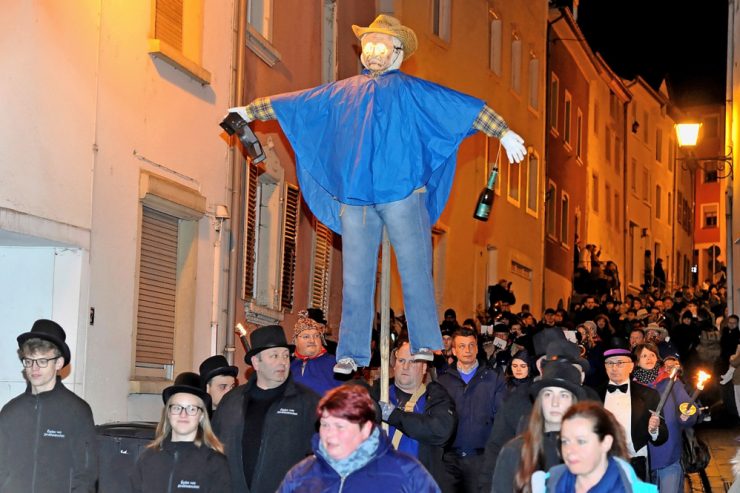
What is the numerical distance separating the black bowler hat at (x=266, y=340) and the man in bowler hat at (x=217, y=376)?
3.26ft

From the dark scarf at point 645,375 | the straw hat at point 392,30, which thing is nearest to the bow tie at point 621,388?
the dark scarf at point 645,375

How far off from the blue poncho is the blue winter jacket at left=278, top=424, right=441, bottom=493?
2.50 m

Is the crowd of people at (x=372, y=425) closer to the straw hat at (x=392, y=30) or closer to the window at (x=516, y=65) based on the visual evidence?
the straw hat at (x=392, y=30)

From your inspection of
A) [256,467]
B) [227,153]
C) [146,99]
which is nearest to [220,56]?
[227,153]

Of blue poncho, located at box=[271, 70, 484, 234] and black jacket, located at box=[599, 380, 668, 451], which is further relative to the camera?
black jacket, located at box=[599, 380, 668, 451]

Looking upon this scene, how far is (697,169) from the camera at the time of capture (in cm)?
8256

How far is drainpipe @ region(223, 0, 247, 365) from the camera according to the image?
685 inches

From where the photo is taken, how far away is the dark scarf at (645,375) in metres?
14.4

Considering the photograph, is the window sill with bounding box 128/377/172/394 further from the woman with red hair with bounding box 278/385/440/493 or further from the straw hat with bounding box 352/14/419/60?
the woman with red hair with bounding box 278/385/440/493

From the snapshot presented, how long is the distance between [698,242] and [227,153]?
224ft

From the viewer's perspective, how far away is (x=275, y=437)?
389 inches

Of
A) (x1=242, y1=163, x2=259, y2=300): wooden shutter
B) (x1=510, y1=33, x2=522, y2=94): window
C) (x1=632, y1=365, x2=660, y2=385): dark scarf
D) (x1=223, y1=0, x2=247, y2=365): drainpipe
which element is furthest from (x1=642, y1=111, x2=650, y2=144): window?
(x1=632, y1=365, x2=660, y2=385): dark scarf

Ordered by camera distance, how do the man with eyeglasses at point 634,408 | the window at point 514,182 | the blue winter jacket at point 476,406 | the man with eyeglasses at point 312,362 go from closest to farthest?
1. the man with eyeglasses at point 312,362
2. the man with eyeglasses at point 634,408
3. the blue winter jacket at point 476,406
4. the window at point 514,182

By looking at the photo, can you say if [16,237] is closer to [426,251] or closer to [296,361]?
[296,361]
